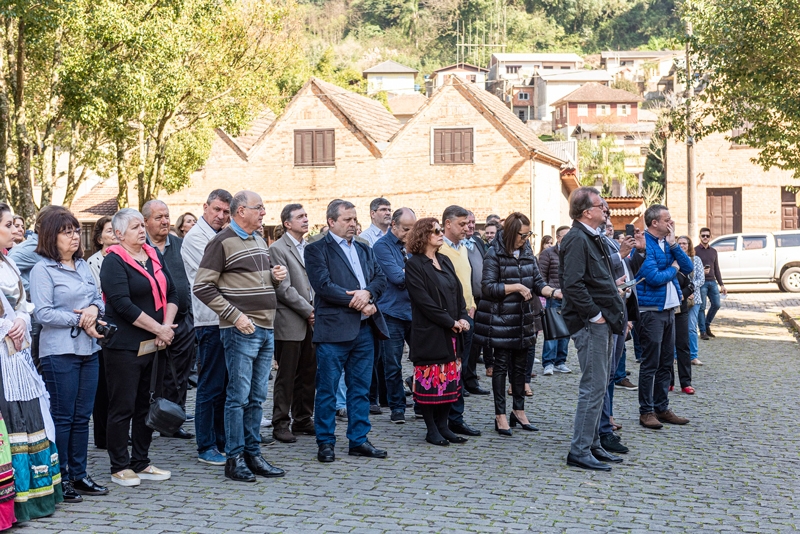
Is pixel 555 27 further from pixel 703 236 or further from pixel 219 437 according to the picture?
pixel 219 437

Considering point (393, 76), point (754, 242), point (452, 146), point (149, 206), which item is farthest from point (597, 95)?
point (149, 206)

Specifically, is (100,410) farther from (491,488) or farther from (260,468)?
(491,488)

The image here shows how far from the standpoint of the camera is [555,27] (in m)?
148

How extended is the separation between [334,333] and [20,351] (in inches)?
98.9

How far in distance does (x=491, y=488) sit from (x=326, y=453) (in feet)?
4.98

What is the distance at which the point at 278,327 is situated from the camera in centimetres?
839

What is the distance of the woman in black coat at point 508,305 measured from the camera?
8.62 m

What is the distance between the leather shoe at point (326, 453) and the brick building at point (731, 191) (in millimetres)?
39673

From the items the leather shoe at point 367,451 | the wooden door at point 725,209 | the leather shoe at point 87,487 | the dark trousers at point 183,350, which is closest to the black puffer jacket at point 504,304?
the leather shoe at point 367,451

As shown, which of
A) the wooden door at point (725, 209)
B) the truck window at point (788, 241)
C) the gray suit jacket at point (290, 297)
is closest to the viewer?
the gray suit jacket at point (290, 297)

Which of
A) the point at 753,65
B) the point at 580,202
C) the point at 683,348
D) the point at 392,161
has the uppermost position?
the point at 753,65

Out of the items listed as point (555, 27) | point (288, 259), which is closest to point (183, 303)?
point (288, 259)

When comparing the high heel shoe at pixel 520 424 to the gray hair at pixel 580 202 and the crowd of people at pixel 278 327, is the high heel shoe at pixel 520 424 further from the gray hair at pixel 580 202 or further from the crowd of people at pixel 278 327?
the gray hair at pixel 580 202

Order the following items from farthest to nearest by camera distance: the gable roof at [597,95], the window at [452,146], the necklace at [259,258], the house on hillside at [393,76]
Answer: the house on hillside at [393,76]
the gable roof at [597,95]
the window at [452,146]
the necklace at [259,258]
